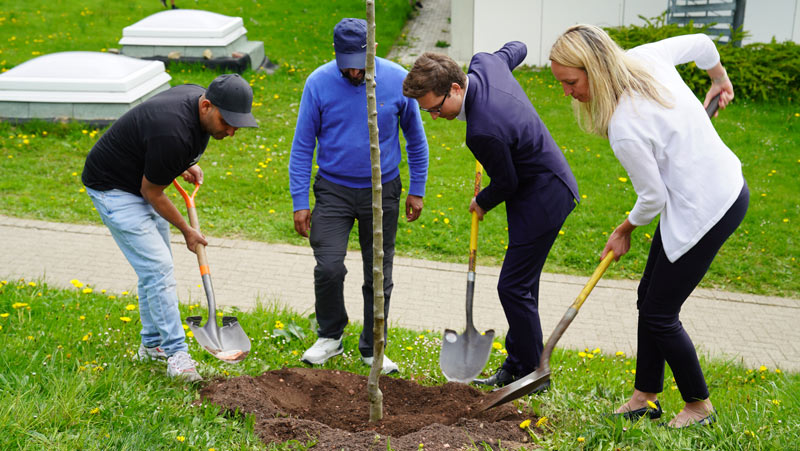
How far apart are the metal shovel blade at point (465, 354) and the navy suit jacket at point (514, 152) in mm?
837

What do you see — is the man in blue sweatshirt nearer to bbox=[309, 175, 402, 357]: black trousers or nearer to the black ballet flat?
bbox=[309, 175, 402, 357]: black trousers

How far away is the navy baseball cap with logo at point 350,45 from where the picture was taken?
3686mm

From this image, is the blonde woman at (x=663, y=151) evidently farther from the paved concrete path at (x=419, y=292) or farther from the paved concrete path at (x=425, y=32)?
the paved concrete path at (x=425, y=32)

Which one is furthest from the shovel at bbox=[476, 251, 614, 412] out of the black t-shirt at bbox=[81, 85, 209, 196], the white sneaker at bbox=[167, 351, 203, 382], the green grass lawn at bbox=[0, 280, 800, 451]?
the black t-shirt at bbox=[81, 85, 209, 196]

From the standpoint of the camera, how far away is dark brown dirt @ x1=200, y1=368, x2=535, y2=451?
321 cm

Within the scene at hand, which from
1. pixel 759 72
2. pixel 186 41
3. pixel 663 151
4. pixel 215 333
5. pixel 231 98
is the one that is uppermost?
pixel 231 98

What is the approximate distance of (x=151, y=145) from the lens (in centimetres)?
342

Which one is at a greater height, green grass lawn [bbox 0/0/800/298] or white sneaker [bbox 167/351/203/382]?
white sneaker [bbox 167/351/203/382]

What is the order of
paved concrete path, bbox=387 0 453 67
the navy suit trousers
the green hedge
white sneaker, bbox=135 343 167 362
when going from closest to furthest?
1. the navy suit trousers
2. white sneaker, bbox=135 343 167 362
3. the green hedge
4. paved concrete path, bbox=387 0 453 67

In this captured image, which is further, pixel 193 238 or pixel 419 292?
pixel 419 292

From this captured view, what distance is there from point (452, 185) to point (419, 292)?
7.66ft

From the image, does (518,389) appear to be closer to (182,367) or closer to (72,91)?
(182,367)

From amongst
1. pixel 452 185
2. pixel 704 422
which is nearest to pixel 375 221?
pixel 704 422

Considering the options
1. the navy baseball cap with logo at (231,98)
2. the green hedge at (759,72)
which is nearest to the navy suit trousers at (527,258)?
the navy baseball cap with logo at (231,98)
